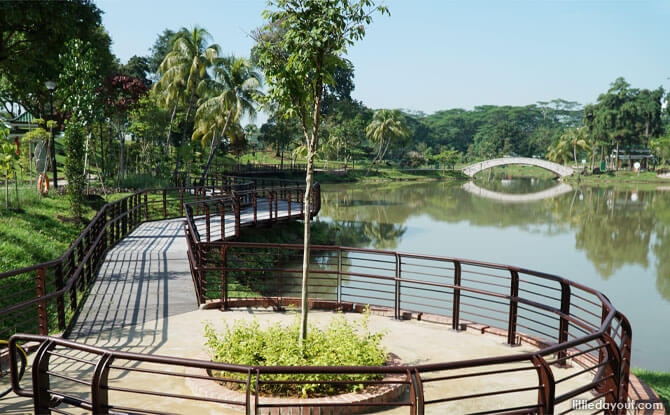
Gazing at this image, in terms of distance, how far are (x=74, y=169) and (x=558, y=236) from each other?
25332mm

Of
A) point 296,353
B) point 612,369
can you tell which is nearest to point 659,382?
point 612,369

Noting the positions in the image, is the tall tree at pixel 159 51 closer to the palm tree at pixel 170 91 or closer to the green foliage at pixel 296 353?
the palm tree at pixel 170 91

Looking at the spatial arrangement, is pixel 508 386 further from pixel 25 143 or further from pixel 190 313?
pixel 25 143

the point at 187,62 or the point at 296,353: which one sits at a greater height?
the point at 187,62

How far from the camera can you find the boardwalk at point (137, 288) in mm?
8055

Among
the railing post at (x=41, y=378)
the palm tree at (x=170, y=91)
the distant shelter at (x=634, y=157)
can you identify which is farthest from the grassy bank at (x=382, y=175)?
the railing post at (x=41, y=378)

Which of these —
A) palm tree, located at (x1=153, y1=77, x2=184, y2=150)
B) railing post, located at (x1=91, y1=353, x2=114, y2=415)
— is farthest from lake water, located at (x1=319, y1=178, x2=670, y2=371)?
palm tree, located at (x1=153, y1=77, x2=184, y2=150)

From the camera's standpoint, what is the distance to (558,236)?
29.4 metres

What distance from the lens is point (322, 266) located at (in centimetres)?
2103

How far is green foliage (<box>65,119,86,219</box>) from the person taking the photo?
16.4 meters

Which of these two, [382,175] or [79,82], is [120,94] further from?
[382,175]

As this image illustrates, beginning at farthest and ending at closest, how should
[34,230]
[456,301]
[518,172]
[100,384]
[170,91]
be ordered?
[518,172], [170,91], [34,230], [456,301], [100,384]

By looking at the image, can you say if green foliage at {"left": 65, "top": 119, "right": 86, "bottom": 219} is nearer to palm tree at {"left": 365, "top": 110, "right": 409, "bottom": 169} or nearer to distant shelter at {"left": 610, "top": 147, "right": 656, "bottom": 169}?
palm tree at {"left": 365, "top": 110, "right": 409, "bottom": 169}

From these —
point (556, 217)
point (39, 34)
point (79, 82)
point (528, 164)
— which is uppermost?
point (39, 34)
